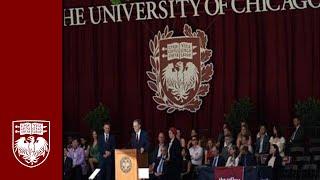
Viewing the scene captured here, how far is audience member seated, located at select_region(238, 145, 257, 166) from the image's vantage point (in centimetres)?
1284

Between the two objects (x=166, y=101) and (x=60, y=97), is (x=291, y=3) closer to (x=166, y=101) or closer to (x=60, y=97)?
(x=166, y=101)

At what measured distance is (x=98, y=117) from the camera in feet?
62.9

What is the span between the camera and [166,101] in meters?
19.9

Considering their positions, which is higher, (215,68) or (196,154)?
(215,68)

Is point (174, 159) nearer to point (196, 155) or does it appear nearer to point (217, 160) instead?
point (217, 160)

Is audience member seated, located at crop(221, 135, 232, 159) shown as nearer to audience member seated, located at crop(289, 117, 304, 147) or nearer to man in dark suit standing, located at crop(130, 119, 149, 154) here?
audience member seated, located at crop(289, 117, 304, 147)

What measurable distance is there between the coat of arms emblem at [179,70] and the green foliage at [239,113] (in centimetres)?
163


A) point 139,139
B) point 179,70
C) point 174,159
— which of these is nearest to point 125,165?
point 174,159

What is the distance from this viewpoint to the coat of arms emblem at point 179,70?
1941 centimetres

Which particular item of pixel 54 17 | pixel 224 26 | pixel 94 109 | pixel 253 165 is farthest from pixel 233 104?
pixel 54 17

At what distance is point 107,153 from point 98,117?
4.35m

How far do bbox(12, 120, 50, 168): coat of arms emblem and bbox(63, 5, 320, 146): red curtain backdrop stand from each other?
53.4ft

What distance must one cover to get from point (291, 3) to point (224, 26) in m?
1.90

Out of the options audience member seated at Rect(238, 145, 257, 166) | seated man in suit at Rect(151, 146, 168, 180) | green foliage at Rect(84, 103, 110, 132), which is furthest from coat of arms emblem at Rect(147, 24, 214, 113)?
audience member seated at Rect(238, 145, 257, 166)
